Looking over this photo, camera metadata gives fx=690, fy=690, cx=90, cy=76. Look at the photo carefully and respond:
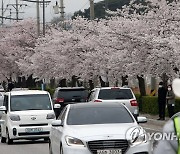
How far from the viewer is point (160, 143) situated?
190 inches

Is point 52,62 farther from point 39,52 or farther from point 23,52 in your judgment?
point 23,52

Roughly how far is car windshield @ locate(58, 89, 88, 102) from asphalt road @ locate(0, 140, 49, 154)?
9.29m

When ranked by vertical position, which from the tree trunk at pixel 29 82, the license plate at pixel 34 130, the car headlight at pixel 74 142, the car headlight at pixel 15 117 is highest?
the car headlight at pixel 74 142

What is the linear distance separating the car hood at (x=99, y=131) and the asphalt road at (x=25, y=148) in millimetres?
4518

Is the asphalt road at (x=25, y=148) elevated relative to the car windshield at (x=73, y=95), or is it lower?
lower

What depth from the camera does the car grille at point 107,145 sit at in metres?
12.8

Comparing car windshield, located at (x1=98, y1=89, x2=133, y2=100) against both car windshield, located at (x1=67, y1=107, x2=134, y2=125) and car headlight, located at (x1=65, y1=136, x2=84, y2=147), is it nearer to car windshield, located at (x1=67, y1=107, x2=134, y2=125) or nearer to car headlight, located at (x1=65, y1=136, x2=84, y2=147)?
car windshield, located at (x1=67, y1=107, x2=134, y2=125)

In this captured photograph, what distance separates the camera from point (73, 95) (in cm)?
3189

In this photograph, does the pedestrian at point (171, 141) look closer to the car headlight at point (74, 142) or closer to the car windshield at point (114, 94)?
the car headlight at point (74, 142)

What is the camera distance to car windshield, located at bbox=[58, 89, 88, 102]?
104 feet

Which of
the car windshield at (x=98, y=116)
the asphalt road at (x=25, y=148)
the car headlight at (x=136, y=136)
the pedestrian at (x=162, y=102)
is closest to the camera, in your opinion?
the car headlight at (x=136, y=136)

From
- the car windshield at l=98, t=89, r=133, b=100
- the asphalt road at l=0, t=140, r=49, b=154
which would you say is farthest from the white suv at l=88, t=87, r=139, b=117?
the asphalt road at l=0, t=140, r=49, b=154

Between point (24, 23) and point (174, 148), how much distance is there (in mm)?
77991

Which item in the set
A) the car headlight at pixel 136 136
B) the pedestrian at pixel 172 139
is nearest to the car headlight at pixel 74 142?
the car headlight at pixel 136 136
